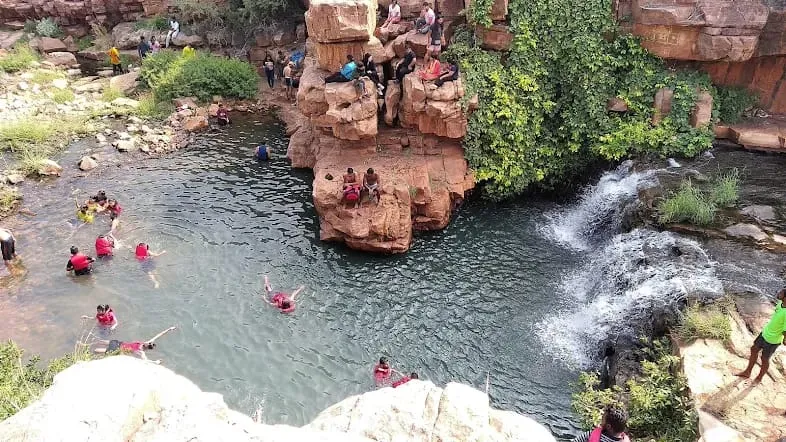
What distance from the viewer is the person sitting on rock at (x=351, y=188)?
15672 mm

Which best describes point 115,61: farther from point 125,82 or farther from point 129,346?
point 129,346

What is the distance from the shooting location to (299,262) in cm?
1535

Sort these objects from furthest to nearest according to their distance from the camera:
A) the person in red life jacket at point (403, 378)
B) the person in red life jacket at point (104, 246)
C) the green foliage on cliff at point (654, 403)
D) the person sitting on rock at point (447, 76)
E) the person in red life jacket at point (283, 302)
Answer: the person sitting on rock at point (447, 76)
the person in red life jacket at point (104, 246)
the person in red life jacket at point (283, 302)
the person in red life jacket at point (403, 378)
the green foliage on cliff at point (654, 403)

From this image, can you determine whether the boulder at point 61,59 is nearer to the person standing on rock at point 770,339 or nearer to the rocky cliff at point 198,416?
the rocky cliff at point 198,416

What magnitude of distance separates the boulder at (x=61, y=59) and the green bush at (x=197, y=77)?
5.19 m

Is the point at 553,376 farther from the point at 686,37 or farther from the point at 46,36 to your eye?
the point at 46,36

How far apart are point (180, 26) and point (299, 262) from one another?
18890 millimetres

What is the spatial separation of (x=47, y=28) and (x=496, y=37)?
24495mm

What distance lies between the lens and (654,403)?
9.84 m

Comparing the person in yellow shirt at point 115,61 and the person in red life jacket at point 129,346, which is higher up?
the person in yellow shirt at point 115,61

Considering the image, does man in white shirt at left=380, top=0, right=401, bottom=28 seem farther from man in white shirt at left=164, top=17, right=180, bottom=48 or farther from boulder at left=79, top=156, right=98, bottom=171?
man in white shirt at left=164, top=17, right=180, bottom=48

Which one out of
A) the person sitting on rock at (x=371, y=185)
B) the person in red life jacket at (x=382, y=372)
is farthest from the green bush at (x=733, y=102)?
the person in red life jacket at (x=382, y=372)

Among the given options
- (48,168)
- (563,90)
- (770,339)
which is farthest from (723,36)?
(48,168)

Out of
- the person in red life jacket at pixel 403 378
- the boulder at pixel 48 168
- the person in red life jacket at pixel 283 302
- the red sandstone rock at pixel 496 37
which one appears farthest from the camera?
the boulder at pixel 48 168
